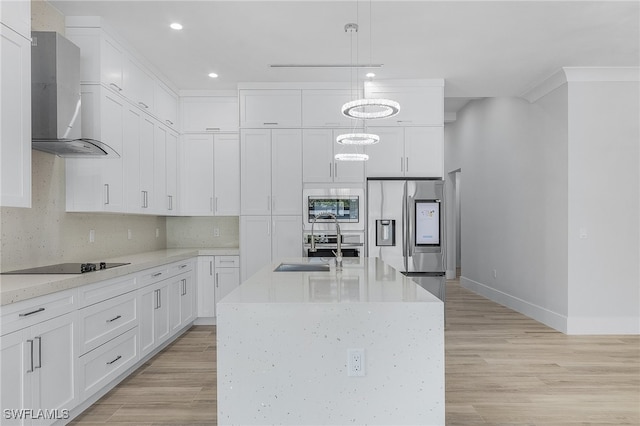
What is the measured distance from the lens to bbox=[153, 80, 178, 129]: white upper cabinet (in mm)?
4465

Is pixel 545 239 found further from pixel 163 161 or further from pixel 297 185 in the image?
pixel 163 161

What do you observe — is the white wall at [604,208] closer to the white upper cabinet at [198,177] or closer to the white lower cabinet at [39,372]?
the white upper cabinet at [198,177]

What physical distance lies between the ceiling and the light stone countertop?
6.90 feet

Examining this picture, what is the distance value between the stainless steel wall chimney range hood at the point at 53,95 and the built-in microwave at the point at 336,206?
8.08 ft

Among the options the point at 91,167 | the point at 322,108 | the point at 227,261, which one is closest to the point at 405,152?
the point at 322,108

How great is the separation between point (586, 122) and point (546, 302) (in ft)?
7.17

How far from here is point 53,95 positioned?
8.95 ft

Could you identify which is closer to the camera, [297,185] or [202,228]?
[297,185]

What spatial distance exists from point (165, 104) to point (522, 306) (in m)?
5.35

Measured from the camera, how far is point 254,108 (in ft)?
16.1

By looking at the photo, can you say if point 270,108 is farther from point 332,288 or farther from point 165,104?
point 332,288

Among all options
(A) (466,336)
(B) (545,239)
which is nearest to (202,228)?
(A) (466,336)

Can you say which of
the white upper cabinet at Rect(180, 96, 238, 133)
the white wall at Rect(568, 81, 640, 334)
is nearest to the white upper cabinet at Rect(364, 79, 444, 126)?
the white wall at Rect(568, 81, 640, 334)

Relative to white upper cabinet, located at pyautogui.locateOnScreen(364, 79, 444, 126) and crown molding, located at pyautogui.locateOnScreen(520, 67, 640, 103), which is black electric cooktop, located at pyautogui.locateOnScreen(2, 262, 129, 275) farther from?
crown molding, located at pyautogui.locateOnScreen(520, 67, 640, 103)
